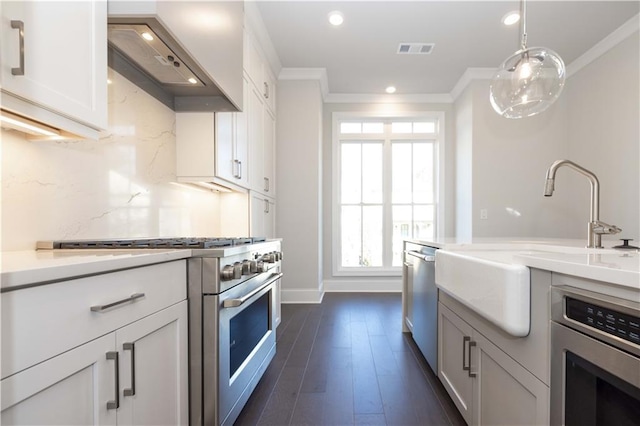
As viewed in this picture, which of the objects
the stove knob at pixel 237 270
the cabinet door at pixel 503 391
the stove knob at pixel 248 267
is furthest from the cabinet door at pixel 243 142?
the cabinet door at pixel 503 391

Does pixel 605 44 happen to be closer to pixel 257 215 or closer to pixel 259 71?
pixel 259 71

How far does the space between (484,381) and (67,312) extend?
132 centimetres

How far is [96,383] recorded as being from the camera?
783 mm

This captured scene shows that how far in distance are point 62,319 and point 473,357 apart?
4.42 ft

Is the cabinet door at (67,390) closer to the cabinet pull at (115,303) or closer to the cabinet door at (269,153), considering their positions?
the cabinet pull at (115,303)

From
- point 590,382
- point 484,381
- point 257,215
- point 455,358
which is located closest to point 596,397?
point 590,382

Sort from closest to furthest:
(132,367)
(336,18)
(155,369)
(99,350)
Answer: (99,350) < (132,367) < (155,369) < (336,18)

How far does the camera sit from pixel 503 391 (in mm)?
1026

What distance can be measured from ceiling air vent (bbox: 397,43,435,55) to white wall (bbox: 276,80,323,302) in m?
1.08

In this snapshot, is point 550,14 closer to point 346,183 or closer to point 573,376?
point 346,183

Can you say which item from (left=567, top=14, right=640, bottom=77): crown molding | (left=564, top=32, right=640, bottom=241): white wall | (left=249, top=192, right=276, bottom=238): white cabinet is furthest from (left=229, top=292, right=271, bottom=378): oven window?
(left=567, top=14, right=640, bottom=77): crown molding

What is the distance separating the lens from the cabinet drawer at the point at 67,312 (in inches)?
23.0

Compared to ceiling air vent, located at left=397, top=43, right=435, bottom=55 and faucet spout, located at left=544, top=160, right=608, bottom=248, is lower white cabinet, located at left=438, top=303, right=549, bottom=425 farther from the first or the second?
ceiling air vent, located at left=397, top=43, right=435, bottom=55

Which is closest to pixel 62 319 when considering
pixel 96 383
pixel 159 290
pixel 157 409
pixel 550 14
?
pixel 96 383
